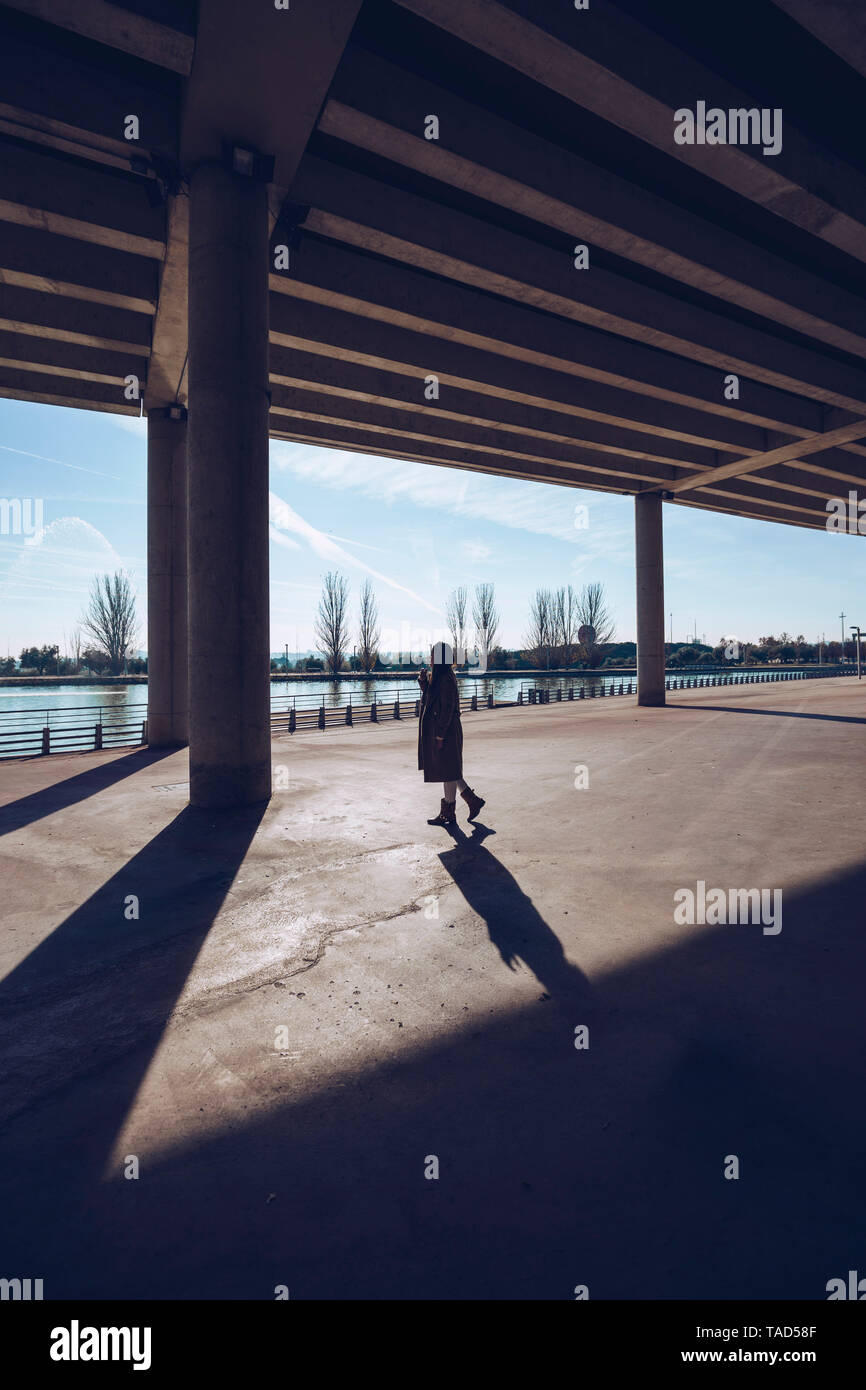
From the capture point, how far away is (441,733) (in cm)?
658

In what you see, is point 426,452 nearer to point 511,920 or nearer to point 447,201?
point 447,201

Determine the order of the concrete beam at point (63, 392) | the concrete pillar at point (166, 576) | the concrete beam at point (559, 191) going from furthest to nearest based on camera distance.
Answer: the concrete pillar at point (166, 576) → the concrete beam at point (63, 392) → the concrete beam at point (559, 191)

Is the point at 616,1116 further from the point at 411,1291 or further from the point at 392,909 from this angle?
the point at 392,909

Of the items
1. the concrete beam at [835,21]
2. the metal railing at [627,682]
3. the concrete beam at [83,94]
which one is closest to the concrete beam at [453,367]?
the concrete beam at [83,94]

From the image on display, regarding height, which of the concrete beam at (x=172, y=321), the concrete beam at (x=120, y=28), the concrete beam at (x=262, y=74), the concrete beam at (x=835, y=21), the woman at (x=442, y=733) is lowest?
the woman at (x=442, y=733)

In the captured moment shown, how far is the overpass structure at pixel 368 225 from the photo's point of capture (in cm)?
748

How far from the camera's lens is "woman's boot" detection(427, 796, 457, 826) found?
21.9 feet

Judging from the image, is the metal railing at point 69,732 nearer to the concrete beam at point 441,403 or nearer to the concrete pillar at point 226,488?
the concrete pillar at point 226,488

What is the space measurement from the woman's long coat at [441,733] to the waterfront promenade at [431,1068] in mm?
923

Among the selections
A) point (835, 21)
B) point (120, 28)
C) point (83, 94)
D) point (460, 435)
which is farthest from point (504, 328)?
point (120, 28)

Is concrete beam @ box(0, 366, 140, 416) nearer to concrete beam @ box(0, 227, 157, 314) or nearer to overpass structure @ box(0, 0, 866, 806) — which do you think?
overpass structure @ box(0, 0, 866, 806)

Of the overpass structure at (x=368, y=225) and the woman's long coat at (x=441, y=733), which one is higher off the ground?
the overpass structure at (x=368, y=225)

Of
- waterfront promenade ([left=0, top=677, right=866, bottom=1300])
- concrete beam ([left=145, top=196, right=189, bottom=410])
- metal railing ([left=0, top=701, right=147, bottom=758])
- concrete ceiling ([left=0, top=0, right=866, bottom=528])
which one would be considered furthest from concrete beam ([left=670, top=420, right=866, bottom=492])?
metal railing ([left=0, top=701, right=147, bottom=758])

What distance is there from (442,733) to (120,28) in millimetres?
8282
